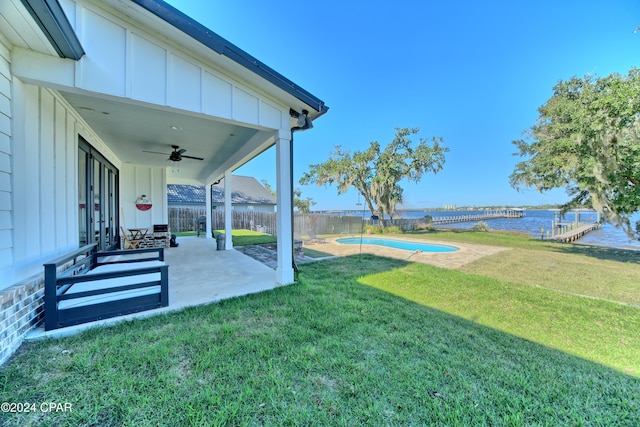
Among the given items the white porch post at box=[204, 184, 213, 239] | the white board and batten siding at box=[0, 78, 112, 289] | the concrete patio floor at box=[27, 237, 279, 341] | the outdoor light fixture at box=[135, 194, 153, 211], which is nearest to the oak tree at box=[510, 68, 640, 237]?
the concrete patio floor at box=[27, 237, 279, 341]

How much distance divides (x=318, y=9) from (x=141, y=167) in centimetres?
845

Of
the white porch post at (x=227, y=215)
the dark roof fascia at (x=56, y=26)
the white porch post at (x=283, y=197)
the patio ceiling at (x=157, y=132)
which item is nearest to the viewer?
the dark roof fascia at (x=56, y=26)

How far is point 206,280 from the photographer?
14.8 ft

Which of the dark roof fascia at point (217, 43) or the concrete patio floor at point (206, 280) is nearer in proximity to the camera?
the dark roof fascia at point (217, 43)

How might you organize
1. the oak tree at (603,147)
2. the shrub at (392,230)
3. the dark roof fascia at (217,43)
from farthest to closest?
the shrub at (392,230) < the oak tree at (603,147) < the dark roof fascia at (217,43)

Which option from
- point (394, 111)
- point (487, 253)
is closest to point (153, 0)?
point (487, 253)

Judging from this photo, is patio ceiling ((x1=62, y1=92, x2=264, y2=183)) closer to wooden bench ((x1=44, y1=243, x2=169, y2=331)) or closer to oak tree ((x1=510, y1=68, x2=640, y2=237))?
wooden bench ((x1=44, y1=243, x2=169, y2=331))

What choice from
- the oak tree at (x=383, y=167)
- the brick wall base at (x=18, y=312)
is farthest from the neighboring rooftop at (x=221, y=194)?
the brick wall base at (x=18, y=312)

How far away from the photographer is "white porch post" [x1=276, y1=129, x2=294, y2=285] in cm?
401

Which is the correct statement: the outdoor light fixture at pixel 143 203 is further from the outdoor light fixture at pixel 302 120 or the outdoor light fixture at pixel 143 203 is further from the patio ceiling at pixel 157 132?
the outdoor light fixture at pixel 302 120

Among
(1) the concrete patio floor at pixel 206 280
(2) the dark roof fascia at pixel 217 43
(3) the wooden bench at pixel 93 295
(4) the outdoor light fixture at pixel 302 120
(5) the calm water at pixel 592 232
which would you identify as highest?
(2) the dark roof fascia at pixel 217 43

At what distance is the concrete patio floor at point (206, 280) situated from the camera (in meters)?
2.96

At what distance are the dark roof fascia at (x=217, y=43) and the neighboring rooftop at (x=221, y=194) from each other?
1141cm

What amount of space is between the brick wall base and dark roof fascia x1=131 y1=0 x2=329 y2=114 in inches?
118
